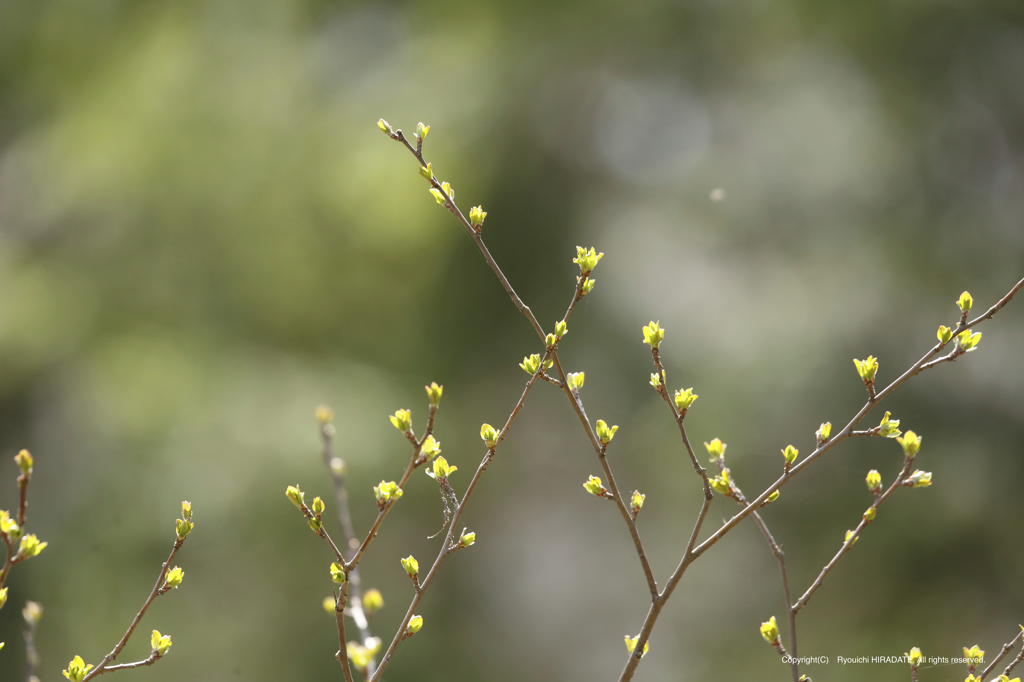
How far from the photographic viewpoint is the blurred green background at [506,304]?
1.53 m

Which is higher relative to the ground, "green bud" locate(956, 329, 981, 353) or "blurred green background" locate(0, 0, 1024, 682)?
"blurred green background" locate(0, 0, 1024, 682)

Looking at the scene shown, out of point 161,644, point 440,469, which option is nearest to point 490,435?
point 440,469

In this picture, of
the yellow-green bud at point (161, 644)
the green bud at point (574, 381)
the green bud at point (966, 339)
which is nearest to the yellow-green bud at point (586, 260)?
the green bud at point (574, 381)

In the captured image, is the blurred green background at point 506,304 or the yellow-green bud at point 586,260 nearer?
the yellow-green bud at point 586,260

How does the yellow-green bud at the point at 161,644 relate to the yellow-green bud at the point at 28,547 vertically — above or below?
below

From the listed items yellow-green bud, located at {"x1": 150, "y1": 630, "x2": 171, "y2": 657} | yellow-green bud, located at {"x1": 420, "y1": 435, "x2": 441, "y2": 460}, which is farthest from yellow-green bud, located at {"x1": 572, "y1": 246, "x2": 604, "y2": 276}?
yellow-green bud, located at {"x1": 150, "y1": 630, "x2": 171, "y2": 657}

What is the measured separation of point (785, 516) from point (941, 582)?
1.19 feet

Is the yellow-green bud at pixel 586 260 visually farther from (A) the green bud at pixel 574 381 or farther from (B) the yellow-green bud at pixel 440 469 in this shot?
(B) the yellow-green bud at pixel 440 469

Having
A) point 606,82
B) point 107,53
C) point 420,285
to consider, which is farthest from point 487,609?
point 107,53

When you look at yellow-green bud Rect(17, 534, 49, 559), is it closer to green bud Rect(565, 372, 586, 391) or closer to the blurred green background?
green bud Rect(565, 372, 586, 391)

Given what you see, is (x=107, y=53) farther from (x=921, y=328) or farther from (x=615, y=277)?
(x=921, y=328)

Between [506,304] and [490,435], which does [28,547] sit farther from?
[506,304]

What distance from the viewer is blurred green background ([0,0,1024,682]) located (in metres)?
1.53

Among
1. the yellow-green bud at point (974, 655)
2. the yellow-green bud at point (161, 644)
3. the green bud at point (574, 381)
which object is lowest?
the yellow-green bud at point (161, 644)
